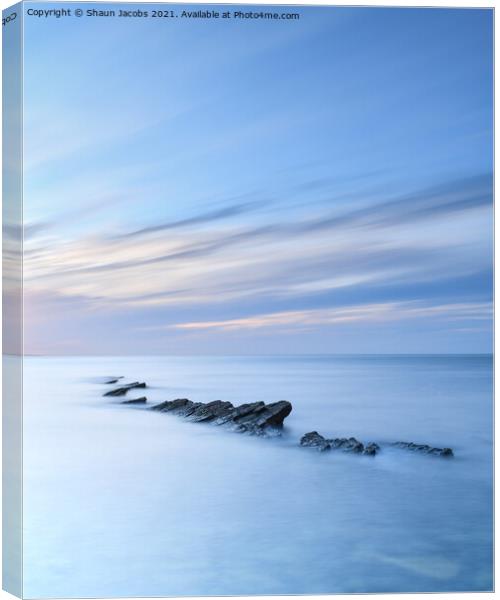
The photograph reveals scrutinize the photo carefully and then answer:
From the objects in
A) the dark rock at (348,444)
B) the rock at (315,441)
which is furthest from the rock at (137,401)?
the dark rock at (348,444)

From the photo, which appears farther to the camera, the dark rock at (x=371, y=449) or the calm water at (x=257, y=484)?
the dark rock at (x=371, y=449)

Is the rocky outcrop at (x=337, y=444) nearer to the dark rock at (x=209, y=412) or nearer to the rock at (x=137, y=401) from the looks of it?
the dark rock at (x=209, y=412)

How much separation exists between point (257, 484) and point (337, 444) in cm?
58

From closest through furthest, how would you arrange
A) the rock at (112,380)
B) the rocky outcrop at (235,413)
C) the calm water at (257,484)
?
1. the calm water at (257,484)
2. the rock at (112,380)
3. the rocky outcrop at (235,413)

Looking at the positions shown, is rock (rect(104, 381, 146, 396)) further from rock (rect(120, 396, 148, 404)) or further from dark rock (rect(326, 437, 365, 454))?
dark rock (rect(326, 437, 365, 454))

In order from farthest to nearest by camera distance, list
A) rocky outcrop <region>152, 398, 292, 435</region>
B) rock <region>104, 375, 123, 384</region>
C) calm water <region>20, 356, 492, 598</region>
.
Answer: rocky outcrop <region>152, 398, 292, 435</region> → rock <region>104, 375, 123, 384</region> → calm water <region>20, 356, 492, 598</region>

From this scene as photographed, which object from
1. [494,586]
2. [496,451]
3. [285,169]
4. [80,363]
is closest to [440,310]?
[496,451]

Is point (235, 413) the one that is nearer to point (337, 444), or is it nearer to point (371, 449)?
point (337, 444)

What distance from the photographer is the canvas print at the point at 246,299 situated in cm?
516

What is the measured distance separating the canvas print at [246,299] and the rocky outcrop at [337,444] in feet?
0.04

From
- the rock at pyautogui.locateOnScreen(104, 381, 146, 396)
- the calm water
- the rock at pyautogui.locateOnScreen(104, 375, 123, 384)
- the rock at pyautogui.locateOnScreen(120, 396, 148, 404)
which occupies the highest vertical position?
the rock at pyautogui.locateOnScreen(104, 375, 123, 384)

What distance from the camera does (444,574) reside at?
17.4 ft

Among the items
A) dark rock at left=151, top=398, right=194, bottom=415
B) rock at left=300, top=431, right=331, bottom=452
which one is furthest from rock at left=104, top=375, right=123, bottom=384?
rock at left=300, top=431, right=331, bottom=452

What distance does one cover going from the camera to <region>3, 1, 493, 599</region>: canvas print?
5160 millimetres
